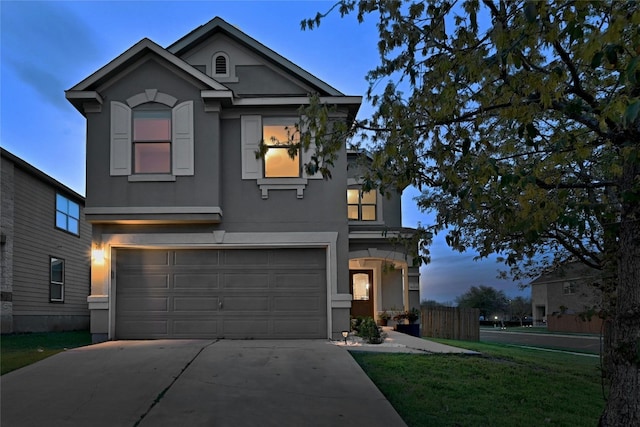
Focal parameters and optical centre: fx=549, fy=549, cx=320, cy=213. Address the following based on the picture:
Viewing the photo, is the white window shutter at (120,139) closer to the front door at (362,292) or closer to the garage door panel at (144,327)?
the garage door panel at (144,327)

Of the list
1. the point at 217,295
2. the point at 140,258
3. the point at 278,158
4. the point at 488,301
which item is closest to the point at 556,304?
the point at 488,301

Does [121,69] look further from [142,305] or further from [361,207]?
[361,207]

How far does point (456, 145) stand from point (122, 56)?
30.1 ft

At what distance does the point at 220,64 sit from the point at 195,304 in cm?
611

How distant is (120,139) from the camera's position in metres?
12.8

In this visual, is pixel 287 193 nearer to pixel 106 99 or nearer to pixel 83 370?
pixel 106 99

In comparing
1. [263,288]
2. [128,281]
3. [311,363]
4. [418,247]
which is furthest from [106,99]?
[418,247]

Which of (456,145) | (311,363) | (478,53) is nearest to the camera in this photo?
(478,53)

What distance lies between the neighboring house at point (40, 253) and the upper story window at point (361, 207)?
10853 millimetres

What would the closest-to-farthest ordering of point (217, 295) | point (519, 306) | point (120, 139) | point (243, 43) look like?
point (120, 139), point (217, 295), point (243, 43), point (519, 306)

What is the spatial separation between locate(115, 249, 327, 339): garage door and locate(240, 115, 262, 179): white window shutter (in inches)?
74.2

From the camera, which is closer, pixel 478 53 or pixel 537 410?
pixel 478 53

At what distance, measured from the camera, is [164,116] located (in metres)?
13.0

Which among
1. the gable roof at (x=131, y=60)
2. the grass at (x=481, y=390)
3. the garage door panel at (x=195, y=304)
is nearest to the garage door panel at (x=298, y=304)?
the garage door panel at (x=195, y=304)
